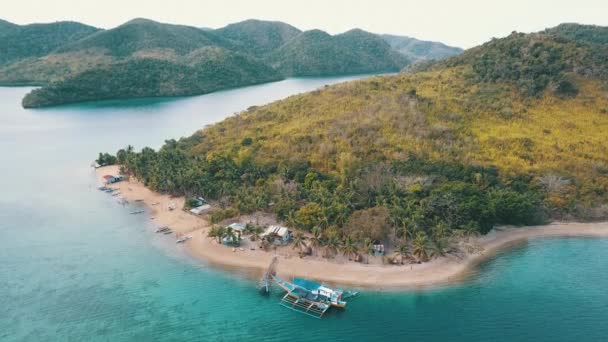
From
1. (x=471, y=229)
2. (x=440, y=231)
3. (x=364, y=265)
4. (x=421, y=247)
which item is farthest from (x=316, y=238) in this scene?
(x=471, y=229)

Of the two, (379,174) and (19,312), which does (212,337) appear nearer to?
(19,312)

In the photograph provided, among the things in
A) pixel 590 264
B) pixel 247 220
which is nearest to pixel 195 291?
pixel 247 220

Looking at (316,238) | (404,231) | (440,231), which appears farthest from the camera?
(404,231)

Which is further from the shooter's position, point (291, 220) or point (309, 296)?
point (291, 220)

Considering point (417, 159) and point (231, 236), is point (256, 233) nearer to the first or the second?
point (231, 236)

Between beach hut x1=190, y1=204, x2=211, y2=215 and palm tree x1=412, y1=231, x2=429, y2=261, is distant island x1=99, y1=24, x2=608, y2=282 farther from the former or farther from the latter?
beach hut x1=190, y1=204, x2=211, y2=215

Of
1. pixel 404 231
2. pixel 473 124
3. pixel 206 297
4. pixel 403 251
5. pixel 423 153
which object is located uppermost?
pixel 473 124

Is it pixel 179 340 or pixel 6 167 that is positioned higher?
pixel 6 167
